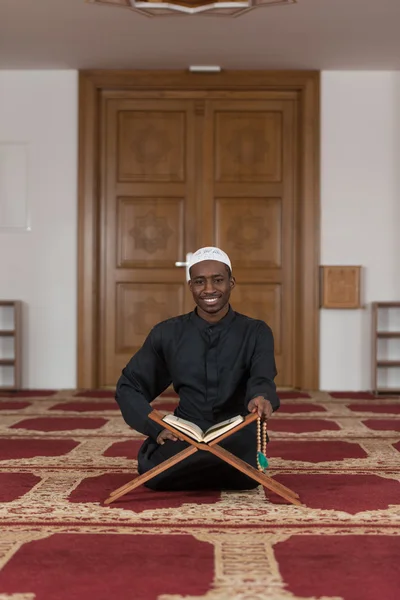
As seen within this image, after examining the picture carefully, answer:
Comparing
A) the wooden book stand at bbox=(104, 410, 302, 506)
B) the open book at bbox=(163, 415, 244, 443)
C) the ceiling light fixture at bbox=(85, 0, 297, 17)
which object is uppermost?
the ceiling light fixture at bbox=(85, 0, 297, 17)

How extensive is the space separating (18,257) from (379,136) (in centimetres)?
350

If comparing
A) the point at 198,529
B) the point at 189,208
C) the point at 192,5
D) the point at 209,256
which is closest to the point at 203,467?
the point at 198,529

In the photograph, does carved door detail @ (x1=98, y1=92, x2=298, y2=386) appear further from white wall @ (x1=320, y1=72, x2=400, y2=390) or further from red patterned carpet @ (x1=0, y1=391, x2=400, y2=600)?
red patterned carpet @ (x1=0, y1=391, x2=400, y2=600)

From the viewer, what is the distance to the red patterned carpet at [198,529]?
82.4 inches

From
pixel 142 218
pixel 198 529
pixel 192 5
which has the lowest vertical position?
pixel 198 529

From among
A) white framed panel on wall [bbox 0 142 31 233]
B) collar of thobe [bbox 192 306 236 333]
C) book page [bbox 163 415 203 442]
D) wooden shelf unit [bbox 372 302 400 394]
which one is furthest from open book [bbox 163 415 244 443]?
white framed panel on wall [bbox 0 142 31 233]

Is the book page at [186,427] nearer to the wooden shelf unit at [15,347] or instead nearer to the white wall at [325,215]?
the wooden shelf unit at [15,347]

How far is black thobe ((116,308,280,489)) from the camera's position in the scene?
10.4 ft

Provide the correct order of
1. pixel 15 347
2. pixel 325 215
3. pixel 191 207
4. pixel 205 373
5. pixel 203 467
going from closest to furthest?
pixel 203 467
pixel 205 373
pixel 15 347
pixel 325 215
pixel 191 207

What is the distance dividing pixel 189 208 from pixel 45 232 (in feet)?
4.42

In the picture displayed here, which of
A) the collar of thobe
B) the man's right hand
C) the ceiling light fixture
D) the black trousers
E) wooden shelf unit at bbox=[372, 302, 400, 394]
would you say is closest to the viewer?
the man's right hand

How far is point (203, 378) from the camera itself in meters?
3.25

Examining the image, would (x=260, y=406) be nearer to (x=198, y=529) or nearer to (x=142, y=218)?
(x=198, y=529)

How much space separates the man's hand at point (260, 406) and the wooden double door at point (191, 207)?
4.90 meters
